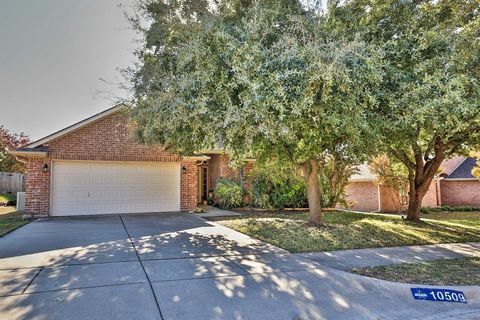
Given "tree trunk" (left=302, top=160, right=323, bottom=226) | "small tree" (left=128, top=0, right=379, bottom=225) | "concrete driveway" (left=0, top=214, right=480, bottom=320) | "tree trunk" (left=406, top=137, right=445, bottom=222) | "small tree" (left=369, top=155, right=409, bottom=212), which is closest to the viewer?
"concrete driveway" (left=0, top=214, right=480, bottom=320)

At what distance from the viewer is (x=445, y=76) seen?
6.42 meters

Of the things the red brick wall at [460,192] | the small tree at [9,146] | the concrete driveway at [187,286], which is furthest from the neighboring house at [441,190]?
the small tree at [9,146]

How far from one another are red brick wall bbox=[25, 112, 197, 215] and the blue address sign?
10619 mm

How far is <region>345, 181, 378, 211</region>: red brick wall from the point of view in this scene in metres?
22.6

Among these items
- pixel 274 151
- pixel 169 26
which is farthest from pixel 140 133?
pixel 274 151

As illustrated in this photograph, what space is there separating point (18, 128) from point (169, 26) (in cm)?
2232

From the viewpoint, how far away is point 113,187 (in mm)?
14742

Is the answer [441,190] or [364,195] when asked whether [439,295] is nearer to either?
[364,195]

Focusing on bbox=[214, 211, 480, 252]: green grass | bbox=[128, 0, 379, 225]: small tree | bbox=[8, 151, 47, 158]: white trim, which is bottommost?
bbox=[214, 211, 480, 252]: green grass

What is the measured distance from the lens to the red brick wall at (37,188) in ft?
44.0

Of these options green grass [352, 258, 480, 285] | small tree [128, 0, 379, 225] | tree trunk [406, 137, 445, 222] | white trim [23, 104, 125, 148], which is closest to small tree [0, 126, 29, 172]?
white trim [23, 104, 125, 148]

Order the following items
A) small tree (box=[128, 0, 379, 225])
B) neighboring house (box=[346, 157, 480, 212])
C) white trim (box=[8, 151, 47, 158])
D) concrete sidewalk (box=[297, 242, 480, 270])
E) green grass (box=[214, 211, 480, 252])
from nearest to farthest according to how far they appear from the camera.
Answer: small tree (box=[128, 0, 379, 225]), concrete sidewalk (box=[297, 242, 480, 270]), green grass (box=[214, 211, 480, 252]), white trim (box=[8, 151, 47, 158]), neighboring house (box=[346, 157, 480, 212])

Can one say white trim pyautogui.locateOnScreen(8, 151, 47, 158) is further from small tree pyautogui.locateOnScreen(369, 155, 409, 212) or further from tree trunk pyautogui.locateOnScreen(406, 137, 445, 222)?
small tree pyautogui.locateOnScreen(369, 155, 409, 212)

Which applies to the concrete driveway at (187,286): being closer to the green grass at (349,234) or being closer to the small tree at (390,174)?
the green grass at (349,234)
